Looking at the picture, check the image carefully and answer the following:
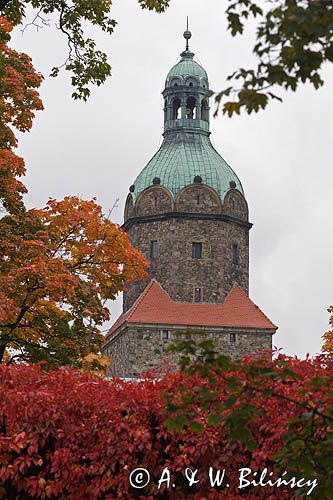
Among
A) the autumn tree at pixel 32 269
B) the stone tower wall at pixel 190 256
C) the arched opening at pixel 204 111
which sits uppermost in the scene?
the arched opening at pixel 204 111

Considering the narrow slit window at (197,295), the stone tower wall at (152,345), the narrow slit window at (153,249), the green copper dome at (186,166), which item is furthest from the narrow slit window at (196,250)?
the stone tower wall at (152,345)

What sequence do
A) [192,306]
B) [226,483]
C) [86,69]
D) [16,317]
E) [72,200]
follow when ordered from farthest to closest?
[192,306], [72,200], [16,317], [86,69], [226,483]

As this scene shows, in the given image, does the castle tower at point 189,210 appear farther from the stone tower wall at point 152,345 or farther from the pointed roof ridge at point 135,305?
the stone tower wall at point 152,345

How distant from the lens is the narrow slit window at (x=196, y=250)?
213ft

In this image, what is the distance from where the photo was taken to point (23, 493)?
12.4 m

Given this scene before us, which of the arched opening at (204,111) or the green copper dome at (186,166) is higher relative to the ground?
the arched opening at (204,111)

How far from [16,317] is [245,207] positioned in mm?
45495

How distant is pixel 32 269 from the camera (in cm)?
2133

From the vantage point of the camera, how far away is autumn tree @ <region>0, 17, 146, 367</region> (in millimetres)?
21453

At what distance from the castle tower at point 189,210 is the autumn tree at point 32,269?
38.2 meters

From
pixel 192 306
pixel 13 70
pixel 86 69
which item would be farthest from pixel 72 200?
pixel 192 306

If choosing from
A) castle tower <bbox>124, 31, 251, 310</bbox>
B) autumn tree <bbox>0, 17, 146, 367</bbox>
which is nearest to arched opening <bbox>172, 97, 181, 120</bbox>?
castle tower <bbox>124, 31, 251, 310</bbox>

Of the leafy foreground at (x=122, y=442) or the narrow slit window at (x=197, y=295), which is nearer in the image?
the leafy foreground at (x=122, y=442)

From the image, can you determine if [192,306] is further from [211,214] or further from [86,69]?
[86,69]
